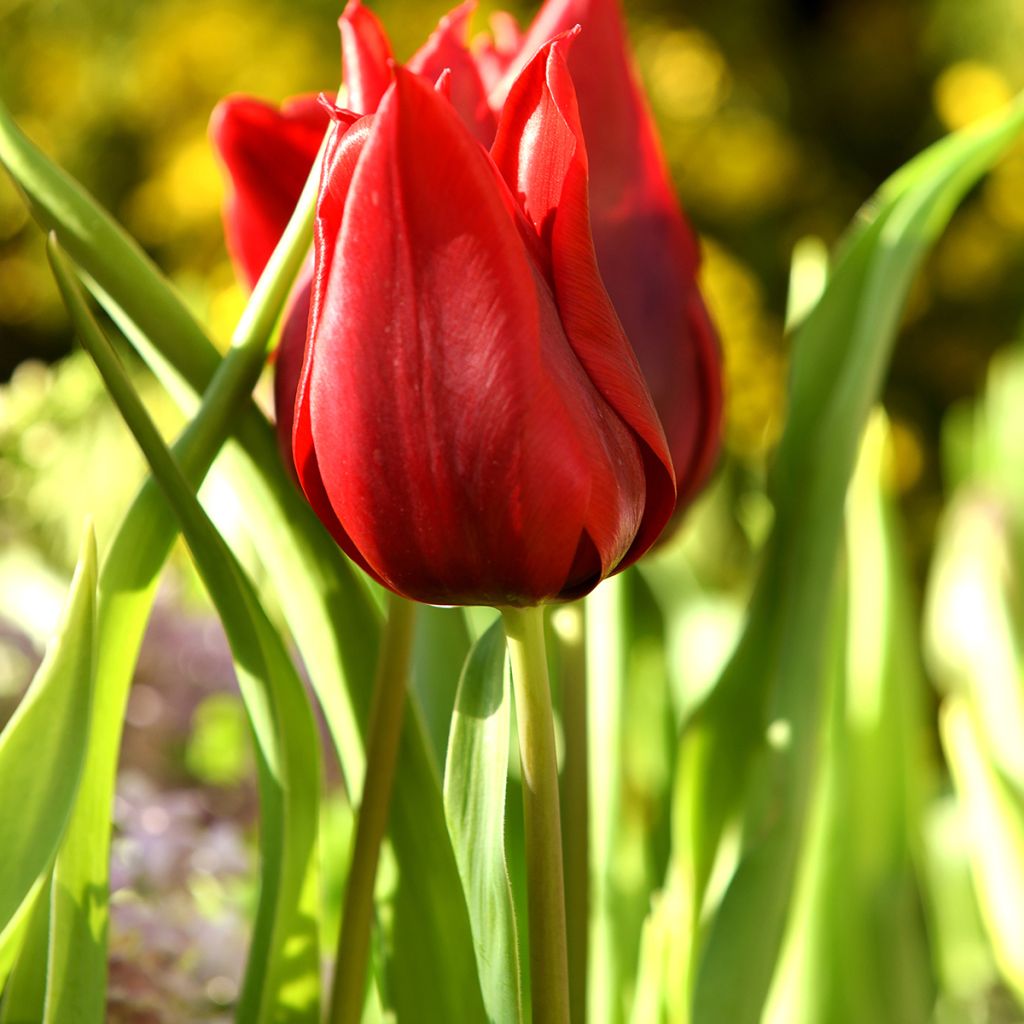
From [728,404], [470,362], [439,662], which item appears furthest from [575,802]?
[728,404]

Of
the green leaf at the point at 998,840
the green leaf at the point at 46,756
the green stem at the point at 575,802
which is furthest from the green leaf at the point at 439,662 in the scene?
the green leaf at the point at 998,840

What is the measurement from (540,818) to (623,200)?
0.53ft

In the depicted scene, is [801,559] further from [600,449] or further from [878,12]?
[878,12]

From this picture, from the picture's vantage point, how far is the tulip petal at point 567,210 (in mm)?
241

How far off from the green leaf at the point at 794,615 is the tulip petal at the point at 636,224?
0.16ft

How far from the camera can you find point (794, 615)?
0.37 metres

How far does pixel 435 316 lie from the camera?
23 cm

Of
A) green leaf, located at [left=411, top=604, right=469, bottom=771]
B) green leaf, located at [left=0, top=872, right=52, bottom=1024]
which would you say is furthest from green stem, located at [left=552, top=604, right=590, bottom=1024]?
green leaf, located at [left=0, top=872, right=52, bottom=1024]

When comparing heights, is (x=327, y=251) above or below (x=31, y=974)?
above

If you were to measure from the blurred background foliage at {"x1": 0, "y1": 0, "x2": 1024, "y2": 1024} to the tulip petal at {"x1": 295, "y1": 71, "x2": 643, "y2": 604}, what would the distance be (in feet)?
0.69

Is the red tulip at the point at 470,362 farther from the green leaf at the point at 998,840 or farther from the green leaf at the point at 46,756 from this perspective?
the green leaf at the point at 998,840

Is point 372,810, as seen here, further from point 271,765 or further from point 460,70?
point 460,70

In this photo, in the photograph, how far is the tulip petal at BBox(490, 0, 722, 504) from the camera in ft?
1.08

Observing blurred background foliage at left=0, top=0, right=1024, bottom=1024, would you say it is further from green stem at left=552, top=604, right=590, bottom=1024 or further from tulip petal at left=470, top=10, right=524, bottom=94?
tulip petal at left=470, top=10, right=524, bottom=94
